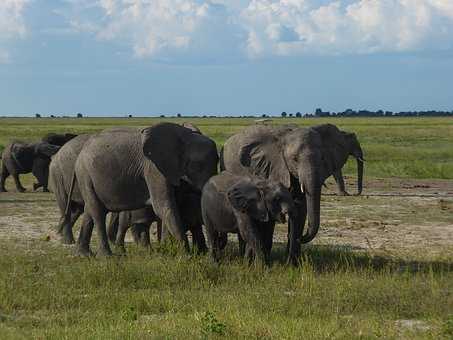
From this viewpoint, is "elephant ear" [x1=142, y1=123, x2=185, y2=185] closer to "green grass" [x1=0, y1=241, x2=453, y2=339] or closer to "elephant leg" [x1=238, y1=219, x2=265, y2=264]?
"green grass" [x1=0, y1=241, x2=453, y2=339]

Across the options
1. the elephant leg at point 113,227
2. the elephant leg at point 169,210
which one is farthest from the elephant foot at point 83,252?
the elephant leg at point 113,227

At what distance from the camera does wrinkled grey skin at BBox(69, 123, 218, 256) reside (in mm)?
13461

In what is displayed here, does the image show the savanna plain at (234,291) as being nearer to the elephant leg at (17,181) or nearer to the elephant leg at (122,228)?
the elephant leg at (122,228)

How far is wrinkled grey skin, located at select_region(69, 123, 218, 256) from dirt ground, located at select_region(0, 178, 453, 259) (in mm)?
2384

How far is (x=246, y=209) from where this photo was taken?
41.2 ft

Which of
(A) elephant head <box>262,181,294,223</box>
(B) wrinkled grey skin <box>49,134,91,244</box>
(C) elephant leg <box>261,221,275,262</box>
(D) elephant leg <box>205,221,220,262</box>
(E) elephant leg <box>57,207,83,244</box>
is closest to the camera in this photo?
(A) elephant head <box>262,181,294,223</box>

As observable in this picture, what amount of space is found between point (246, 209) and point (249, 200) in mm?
132

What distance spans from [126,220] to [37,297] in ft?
16.0

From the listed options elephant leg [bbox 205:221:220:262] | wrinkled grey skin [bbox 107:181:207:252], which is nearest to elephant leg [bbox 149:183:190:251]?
elephant leg [bbox 205:221:220:262]

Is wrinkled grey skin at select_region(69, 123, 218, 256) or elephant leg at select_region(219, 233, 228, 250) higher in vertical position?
wrinkled grey skin at select_region(69, 123, 218, 256)

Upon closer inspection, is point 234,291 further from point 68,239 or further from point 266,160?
point 68,239

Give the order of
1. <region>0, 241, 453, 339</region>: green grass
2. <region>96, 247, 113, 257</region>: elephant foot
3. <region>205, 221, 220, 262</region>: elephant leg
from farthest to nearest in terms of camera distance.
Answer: <region>96, 247, 113, 257</region>: elephant foot, <region>205, 221, 220, 262</region>: elephant leg, <region>0, 241, 453, 339</region>: green grass

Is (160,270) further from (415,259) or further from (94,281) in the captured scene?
(415,259)

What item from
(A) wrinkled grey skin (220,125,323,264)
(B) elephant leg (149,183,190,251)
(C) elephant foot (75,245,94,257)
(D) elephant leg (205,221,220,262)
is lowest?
(C) elephant foot (75,245,94,257)
